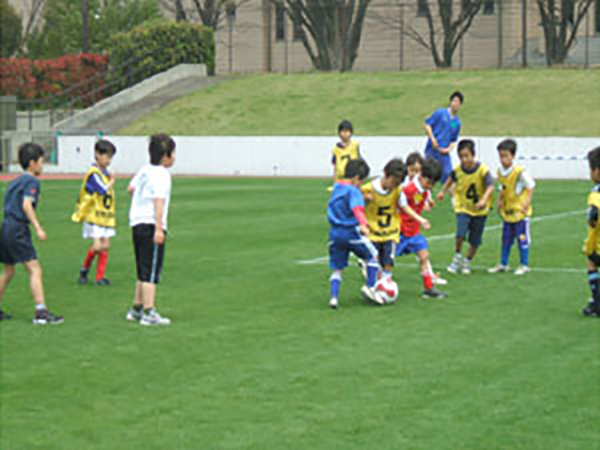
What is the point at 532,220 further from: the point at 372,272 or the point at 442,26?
the point at 442,26

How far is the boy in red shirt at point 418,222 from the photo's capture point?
1279 centimetres

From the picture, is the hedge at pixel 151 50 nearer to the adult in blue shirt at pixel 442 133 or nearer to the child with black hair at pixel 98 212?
the adult in blue shirt at pixel 442 133

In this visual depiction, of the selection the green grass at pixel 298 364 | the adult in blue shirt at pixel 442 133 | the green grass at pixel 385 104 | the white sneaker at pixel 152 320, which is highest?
the green grass at pixel 385 104

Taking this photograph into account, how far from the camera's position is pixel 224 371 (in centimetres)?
932

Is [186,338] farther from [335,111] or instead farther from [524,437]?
[335,111]

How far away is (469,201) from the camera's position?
14.8 meters

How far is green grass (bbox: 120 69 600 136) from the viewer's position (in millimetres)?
40500

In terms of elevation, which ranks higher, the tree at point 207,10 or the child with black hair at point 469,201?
the tree at point 207,10

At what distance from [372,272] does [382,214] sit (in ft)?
2.03

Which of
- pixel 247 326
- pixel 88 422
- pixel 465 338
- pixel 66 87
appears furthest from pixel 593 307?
pixel 66 87

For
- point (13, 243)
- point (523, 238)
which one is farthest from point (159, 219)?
point (523, 238)

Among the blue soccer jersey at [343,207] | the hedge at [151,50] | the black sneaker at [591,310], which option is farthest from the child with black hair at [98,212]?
the hedge at [151,50]

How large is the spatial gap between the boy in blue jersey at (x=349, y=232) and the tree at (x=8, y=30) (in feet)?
173

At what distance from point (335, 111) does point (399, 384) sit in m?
36.4
